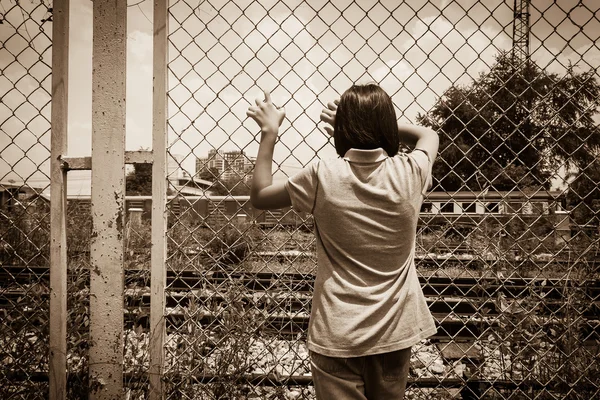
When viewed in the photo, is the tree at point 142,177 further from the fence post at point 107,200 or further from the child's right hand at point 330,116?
the child's right hand at point 330,116

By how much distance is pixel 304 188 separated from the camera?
1528 mm

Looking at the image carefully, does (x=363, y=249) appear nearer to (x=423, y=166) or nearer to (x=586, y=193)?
(x=423, y=166)

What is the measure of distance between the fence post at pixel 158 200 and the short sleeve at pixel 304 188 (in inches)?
25.1

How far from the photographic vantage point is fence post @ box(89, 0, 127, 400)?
1774mm

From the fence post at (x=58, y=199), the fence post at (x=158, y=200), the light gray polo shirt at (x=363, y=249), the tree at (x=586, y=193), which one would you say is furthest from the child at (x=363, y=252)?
the tree at (x=586, y=193)

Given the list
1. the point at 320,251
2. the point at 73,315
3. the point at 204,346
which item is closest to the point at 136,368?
the point at 204,346

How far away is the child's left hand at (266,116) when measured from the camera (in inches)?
64.4

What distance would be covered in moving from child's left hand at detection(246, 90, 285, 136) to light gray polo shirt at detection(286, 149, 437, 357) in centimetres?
23

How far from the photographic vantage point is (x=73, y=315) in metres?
2.34

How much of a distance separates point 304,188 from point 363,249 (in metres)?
0.29

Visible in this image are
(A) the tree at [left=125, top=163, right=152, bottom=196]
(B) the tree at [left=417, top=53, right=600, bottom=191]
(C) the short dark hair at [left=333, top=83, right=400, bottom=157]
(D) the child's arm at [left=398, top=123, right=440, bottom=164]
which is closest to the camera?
(C) the short dark hair at [left=333, top=83, right=400, bottom=157]

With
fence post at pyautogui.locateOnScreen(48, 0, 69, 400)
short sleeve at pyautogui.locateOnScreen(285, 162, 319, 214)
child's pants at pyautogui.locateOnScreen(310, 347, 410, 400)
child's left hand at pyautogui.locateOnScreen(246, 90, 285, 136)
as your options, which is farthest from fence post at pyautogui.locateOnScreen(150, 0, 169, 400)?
child's pants at pyautogui.locateOnScreen(310, 347, 410, 400)

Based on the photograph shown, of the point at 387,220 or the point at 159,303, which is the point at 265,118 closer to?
the point at 387,220

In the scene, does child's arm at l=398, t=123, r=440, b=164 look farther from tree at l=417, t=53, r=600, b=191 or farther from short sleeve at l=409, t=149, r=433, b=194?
tree at l=417, t=53, r=600, b=191
